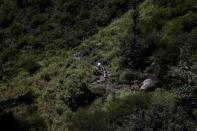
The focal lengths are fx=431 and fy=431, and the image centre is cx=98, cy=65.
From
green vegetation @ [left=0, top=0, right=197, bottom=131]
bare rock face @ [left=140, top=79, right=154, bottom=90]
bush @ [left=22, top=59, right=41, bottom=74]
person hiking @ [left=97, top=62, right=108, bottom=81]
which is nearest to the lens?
green vegetation @ [left=0, top=0, right=197, bottom=131]

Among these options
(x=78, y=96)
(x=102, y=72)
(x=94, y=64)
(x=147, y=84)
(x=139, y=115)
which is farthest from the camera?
(x=94, y=64)

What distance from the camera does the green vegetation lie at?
20109mm

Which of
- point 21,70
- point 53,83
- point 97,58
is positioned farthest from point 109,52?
point 21,70

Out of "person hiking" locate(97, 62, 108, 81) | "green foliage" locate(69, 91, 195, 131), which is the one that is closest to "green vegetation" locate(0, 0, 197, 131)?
"green foliage" locate(69, 91, 195, 131)

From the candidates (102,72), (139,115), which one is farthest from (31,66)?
(139,115)

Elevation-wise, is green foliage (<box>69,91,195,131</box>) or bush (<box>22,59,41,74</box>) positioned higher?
green foliage (<box>69,91,195,131</box>)

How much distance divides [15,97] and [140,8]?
13.3 m

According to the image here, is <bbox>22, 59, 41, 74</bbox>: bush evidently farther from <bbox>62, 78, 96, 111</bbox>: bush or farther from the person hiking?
<bbox>62, 78, 96, 111</bbox>: bush

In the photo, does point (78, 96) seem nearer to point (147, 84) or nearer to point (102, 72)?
point (102, 72)

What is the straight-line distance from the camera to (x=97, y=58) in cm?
2980

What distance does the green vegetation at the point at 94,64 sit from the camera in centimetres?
2011

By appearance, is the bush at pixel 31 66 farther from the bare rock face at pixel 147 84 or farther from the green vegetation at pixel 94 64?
the bare rock face at pixel 147 84

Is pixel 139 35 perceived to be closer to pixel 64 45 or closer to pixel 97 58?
pixel 97 58

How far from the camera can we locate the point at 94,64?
29141 mm
